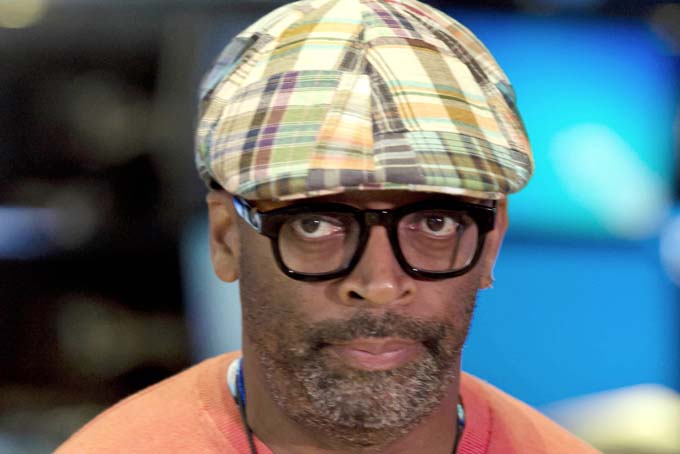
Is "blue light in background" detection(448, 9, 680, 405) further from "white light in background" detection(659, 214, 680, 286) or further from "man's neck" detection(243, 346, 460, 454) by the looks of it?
"man's neck" detection(243, 346, 460, 454)

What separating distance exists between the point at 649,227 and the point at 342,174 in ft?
4.61

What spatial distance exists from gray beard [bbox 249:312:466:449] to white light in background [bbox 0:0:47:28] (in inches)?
49.7

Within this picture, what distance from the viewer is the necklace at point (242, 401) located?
1.21 meters

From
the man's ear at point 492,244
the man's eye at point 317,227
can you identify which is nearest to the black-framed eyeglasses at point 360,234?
the man's eye at point 317,227

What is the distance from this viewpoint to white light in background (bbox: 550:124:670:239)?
6.87 ft


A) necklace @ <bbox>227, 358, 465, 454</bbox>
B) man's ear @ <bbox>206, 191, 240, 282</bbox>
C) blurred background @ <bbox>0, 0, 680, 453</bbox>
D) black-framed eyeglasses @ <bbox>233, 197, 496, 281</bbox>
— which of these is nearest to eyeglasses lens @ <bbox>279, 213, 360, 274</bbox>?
black-framed eyeglasses @ <bbox>233, 197, 496, 281</bbox>

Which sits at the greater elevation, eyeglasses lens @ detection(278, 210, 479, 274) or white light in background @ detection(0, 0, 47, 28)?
white light in background @ detection(0, 0, 47, 28)

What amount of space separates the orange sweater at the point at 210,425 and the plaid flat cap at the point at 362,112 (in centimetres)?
36

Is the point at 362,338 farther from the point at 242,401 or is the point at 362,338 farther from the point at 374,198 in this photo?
the point at 242,401

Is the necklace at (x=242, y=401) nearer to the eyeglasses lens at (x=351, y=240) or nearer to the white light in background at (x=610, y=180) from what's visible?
the eyeglasses lens at (x=351, y=240)

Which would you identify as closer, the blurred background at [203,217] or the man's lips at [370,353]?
the man's lips at [370,353]

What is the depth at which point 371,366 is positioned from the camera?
1051 mm

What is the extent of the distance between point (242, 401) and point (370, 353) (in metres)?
0.28

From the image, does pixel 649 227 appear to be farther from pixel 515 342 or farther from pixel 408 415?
pixel 408 415
